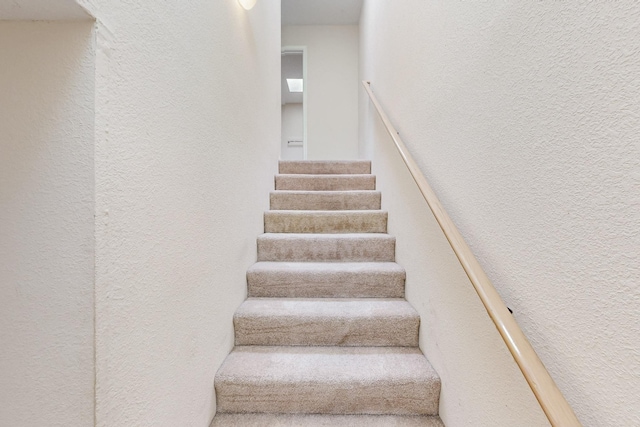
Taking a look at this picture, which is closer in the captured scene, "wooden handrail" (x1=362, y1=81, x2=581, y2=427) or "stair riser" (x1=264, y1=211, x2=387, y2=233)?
"wooden handrail" (x1=362, y1=81, x2=581, y2=427)

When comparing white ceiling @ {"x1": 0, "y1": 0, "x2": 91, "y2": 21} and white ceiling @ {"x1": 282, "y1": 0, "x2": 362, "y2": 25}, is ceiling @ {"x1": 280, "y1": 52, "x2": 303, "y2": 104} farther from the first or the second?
white ceiling @ {"x1": 0, "y1": 0, "x2": 91, "y2": 21}

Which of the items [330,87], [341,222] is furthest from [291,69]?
[341,222]

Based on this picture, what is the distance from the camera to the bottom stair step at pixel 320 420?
1122 mm

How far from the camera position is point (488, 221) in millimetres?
818

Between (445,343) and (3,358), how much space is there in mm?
1269

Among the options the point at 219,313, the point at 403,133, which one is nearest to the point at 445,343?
the point at 219,313

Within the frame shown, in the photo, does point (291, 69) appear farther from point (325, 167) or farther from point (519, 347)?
point (519, 347)

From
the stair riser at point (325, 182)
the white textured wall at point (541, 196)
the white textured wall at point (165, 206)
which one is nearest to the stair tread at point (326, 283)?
the white textured wall at point (165, 206)

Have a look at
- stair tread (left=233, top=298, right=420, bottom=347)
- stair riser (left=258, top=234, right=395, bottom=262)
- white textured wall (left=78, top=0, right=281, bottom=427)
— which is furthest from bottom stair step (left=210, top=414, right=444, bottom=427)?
stair riser (left=258, top=234, right=395, bottom=262)

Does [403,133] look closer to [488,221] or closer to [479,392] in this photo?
[488,221]

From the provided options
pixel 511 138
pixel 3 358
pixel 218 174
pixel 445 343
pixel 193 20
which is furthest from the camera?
pixel 218 174

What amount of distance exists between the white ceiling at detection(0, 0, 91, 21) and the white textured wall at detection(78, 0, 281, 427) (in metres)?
0.03

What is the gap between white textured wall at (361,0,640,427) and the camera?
458 millimetres

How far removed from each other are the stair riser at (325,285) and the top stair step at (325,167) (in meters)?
1.42
